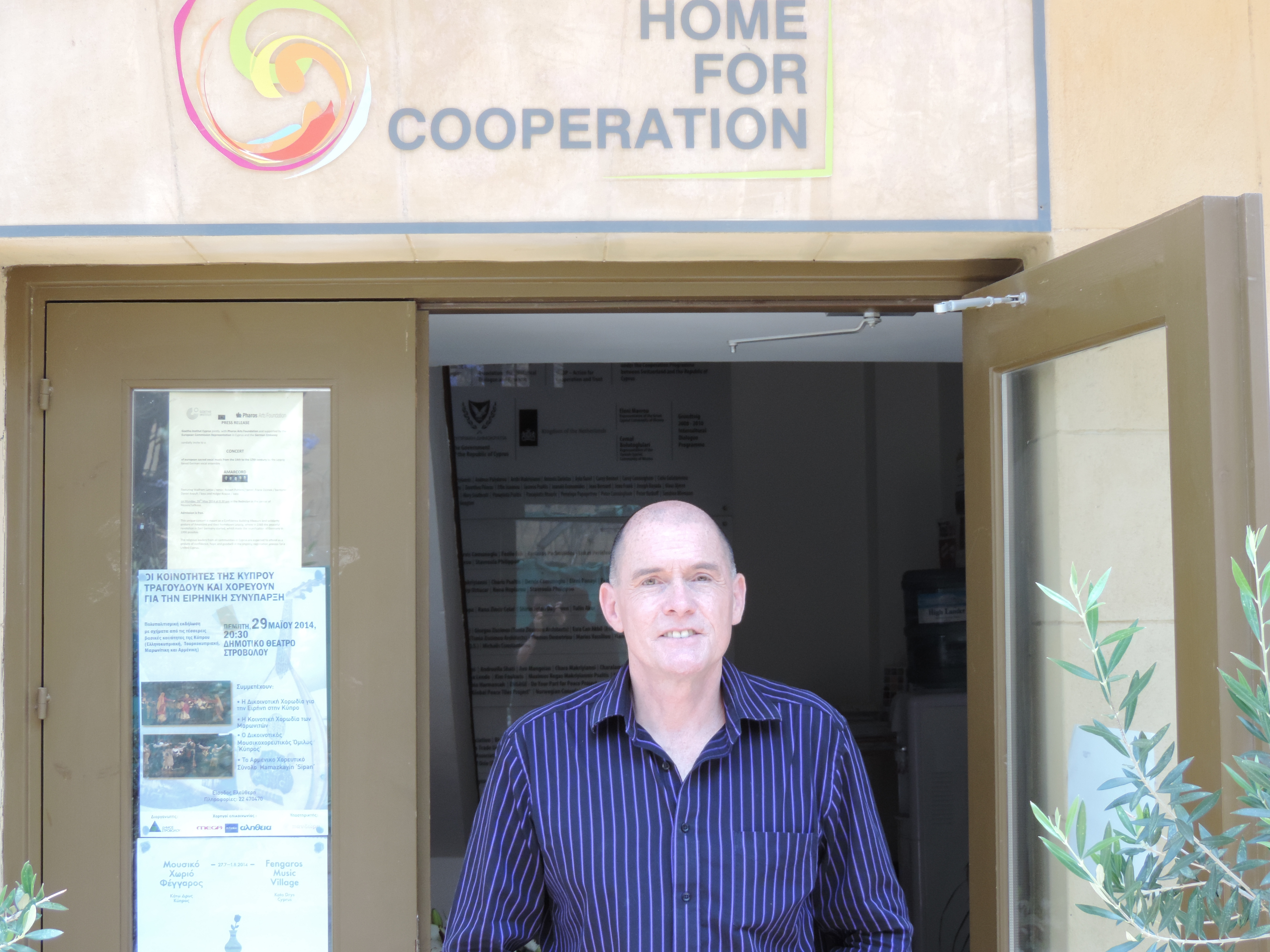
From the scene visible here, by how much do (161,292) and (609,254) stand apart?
3.47 ft

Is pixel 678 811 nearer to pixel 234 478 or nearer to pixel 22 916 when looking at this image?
pixel 22 916

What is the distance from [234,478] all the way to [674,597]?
128cm

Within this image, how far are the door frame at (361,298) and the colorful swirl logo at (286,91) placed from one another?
29cm

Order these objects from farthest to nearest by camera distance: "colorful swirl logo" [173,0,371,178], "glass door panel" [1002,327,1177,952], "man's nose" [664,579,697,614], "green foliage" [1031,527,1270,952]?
"colorful swirl logo" [173,0,371,178] < "glass door panel" [1002,327,1177,952] < "man's nose" [664,579,697,614] < "green foliage" [1031,527,1270,952]

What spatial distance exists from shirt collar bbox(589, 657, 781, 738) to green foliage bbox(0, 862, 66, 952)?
844 millimetres

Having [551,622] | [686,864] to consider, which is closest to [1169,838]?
[686,864]

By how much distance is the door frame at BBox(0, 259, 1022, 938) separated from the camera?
8.27 feet

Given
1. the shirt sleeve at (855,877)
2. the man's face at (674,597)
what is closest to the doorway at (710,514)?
the shirt sleeve at (855,877)

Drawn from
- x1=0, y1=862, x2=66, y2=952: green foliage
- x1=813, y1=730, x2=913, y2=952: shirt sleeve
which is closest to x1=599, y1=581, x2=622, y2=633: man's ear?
x1=813, y1=730, x2=913, y2=952: shirt sleeve

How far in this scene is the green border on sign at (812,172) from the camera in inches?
94.8

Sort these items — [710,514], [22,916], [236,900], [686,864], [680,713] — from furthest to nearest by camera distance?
[710,514], [236,900], [680,713], [686,864], [22,916]

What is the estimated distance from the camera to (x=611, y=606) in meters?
2.01

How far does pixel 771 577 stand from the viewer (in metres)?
6.10

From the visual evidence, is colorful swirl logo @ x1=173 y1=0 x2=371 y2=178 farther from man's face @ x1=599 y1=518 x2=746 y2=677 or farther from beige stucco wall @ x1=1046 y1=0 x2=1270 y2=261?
beige stucco wall @ x1=1046 y1=0 x2=1270 y2=261
